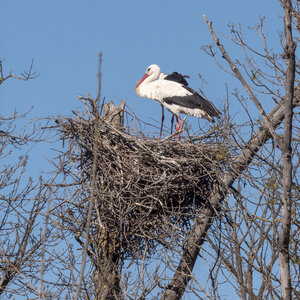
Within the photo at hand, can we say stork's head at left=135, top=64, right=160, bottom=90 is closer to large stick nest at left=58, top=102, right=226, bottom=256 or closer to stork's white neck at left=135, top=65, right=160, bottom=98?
stork's white neck at left=135, top=65, right=160, bottom=98

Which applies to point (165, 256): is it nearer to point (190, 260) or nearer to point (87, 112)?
point (190, 260)

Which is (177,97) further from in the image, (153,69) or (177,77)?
(153,69)

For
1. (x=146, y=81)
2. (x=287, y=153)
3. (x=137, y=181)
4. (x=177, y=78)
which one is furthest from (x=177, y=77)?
(x=287, y=153)

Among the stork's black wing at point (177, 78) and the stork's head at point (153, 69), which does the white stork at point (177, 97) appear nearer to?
the stork's black wing at point (177, 78)

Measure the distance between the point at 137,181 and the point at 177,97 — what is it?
2.68m

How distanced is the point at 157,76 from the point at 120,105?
2280mm

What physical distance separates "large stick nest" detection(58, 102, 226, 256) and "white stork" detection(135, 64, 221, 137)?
67.4 inches

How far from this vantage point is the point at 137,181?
695 centimetres

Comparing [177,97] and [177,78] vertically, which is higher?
[177,78]

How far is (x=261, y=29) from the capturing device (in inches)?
226

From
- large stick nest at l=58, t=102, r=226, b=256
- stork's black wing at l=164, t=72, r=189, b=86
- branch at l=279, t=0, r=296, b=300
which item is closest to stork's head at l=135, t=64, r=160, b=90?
stork's black wing at l=164, t=72, r=189, b=86

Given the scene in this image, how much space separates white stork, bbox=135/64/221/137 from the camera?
9156 mm

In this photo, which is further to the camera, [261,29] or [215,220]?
[215,220]

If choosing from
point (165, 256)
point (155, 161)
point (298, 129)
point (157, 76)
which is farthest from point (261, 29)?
point (157, 76)
